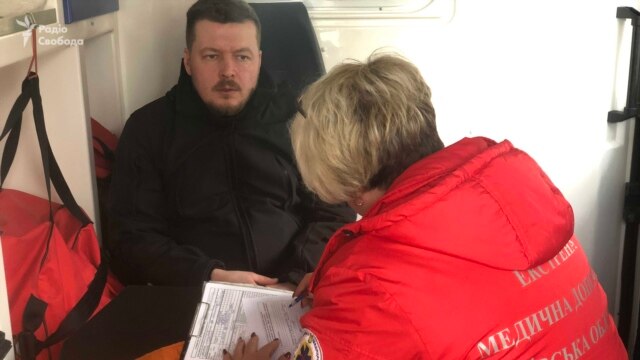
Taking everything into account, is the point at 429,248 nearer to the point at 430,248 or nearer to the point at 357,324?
the point at 430,248

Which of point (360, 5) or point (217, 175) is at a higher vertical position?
point (360, 5)

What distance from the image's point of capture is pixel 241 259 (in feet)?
5.74

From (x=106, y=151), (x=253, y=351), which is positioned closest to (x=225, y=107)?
(x=106, y=151)

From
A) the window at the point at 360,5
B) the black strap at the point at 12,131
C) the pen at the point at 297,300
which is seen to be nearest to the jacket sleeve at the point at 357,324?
the pen at the point at 297,300

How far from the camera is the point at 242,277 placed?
5.30 ft

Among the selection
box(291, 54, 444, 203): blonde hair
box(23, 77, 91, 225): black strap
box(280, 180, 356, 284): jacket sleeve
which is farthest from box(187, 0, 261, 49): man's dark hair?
box(291, 54, 444, 203): blonde hair

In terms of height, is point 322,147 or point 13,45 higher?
point 13,45

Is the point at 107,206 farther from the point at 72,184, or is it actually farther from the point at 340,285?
the point at 340,285

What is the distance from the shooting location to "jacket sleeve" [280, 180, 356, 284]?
5.51 feet

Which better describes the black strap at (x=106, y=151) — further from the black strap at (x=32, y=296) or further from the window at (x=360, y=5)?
the window at (x=360, y=5)

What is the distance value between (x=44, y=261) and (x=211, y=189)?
1.70 ft

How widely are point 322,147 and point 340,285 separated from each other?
25 centimetres

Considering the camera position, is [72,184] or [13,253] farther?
[72,184]

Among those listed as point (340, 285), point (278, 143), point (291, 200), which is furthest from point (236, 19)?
point (340, 285)
